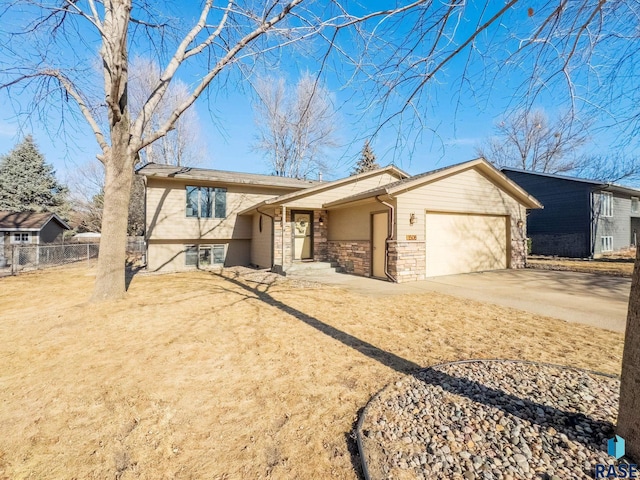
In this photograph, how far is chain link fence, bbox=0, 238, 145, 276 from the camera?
1179cm

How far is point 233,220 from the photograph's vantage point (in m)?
13.3

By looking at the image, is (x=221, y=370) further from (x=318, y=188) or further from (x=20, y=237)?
(x=20, y=237)

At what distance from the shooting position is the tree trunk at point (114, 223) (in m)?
6.39

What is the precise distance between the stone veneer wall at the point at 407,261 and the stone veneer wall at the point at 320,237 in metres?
3.88

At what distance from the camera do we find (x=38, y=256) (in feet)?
43.1

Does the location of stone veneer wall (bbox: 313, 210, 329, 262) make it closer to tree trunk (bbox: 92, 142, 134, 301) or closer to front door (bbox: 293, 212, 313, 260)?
front door (bbox: 293, 212, 313, 260)

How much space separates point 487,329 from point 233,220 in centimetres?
1149

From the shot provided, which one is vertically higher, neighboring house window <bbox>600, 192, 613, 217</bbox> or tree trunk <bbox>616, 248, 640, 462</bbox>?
neighboring house window <bbox>600, 192, 613, 217</bbox>

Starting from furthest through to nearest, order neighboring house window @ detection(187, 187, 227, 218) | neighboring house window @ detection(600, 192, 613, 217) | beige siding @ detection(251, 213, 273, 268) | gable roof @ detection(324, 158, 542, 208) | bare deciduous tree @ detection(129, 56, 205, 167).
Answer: bare deciduous tree @ detection(129, 56, 205, 167) → neighboring house window @ detection(600, 192, 613, 217) → neighboring house window @ detection(187, 187, 227, 218) → beige siding @ detection(251, 213, 273, 268) → gable roof @ detection(324, 158, 542, 208)

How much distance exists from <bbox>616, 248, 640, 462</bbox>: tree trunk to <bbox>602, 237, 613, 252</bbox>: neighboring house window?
2152 centimetres

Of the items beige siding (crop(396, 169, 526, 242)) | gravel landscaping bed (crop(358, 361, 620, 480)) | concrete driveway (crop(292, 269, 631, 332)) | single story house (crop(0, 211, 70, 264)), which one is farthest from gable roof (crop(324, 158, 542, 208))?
single story house (crop(0, 211, 70, 264))

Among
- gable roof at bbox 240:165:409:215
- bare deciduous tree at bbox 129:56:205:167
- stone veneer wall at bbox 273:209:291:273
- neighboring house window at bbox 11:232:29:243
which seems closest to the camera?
gable roof at bbox 240:165:409:215

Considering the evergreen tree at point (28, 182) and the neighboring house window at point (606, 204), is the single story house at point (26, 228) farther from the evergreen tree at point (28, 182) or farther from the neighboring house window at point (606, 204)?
the neighboring house window at point (606, 204)

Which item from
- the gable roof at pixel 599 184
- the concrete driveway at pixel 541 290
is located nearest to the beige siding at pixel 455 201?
the concrete driveway at pixel 541 290
